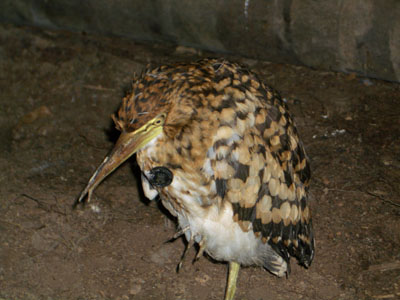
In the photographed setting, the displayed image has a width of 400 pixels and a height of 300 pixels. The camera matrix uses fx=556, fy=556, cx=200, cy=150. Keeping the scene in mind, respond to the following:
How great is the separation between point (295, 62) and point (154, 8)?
1481mm

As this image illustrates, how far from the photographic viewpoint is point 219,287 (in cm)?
355

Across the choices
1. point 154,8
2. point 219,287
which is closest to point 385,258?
point 219,287

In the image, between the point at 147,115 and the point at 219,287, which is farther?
the point at 219,287

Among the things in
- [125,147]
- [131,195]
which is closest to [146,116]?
[125,147]

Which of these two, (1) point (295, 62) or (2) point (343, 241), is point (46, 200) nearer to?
(2) point (343, 241)

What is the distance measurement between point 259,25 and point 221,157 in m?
2.60

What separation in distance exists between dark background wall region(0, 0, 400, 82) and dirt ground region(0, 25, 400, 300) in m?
0.16

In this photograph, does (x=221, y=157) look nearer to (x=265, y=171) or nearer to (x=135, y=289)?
(x=265, y=171)

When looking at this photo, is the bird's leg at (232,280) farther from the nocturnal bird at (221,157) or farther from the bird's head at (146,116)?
the bird's head at (146,116)

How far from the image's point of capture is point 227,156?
2.86 meters

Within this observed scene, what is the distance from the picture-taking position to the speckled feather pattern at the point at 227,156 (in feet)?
9.09

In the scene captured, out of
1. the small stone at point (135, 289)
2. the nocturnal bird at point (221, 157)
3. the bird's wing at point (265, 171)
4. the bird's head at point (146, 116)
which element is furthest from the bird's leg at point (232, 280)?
the bird's head at point (146, 116)

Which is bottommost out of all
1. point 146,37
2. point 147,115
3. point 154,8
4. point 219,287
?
point 219,287

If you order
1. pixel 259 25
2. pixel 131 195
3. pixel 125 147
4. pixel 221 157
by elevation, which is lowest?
pixel 131 195
